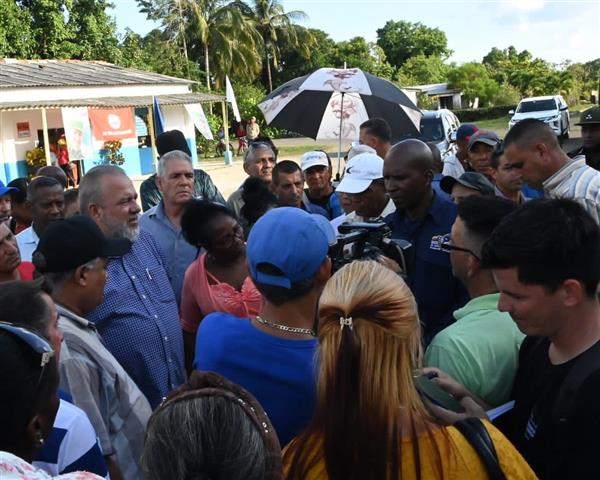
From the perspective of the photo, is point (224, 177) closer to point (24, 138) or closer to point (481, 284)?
point (24, 138)

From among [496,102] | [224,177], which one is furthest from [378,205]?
[496,102]

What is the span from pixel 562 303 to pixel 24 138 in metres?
23.1

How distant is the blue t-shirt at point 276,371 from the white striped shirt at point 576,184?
88.1 inches

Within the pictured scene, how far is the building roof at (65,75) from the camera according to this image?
71.8ft

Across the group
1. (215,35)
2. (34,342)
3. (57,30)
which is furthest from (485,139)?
(215,35)

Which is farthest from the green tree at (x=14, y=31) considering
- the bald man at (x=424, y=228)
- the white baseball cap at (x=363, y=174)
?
the bald man at (x=424, y=228)

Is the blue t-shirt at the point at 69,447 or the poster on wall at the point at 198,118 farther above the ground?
the poster on wall at the point at 198,118

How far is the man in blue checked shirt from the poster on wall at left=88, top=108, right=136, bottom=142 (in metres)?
20.7

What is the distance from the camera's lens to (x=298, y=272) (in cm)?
209

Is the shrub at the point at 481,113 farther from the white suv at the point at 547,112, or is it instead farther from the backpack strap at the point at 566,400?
the backpack strap at the point at 566,400

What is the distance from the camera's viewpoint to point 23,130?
22.4m

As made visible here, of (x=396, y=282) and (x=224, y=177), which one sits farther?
(x=224, y=177)

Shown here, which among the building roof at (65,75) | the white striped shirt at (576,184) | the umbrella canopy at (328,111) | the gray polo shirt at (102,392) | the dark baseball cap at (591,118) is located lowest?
the gray polo shirt at (102,392)

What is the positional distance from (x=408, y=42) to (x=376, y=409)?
76213 millimetres
